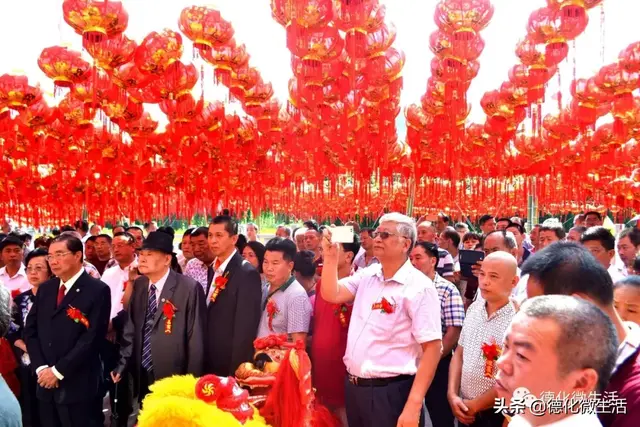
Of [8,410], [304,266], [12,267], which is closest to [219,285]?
[304,266]

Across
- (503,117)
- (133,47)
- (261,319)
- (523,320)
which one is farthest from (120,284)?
(503,117)

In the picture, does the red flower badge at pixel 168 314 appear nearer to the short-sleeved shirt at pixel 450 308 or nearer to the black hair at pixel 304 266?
the black hair at pixel 304 266

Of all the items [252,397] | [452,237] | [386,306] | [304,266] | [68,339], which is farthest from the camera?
[452,237]

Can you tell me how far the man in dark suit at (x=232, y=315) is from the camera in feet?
9.76

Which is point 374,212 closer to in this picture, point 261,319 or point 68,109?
point 68,109

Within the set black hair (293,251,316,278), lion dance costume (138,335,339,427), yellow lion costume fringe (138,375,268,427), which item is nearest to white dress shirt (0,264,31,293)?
black hair (293,251,316,278)

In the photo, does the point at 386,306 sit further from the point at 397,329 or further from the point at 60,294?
the point at 60,294

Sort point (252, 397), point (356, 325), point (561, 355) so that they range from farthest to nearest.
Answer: point (356, 325), point (252, 397), point (561, 355)

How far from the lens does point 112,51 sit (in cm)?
446

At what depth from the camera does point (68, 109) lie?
6.10m

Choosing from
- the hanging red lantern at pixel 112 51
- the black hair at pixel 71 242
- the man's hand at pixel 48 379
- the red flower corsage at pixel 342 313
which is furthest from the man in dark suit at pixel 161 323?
the hanging red lantern at pixel 112 51

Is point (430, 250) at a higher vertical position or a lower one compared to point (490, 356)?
higher

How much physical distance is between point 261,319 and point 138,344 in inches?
29.6

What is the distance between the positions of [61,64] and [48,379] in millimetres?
2960
